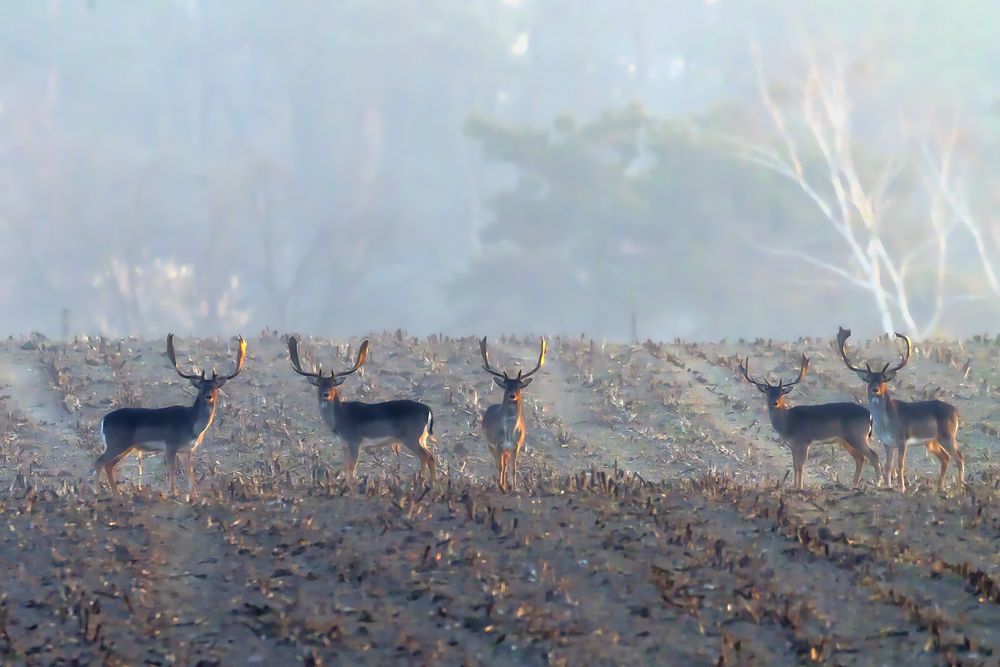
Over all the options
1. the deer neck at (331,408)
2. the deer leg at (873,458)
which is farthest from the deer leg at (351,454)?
the deer leg at (873,458)

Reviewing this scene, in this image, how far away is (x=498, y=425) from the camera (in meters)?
15.8

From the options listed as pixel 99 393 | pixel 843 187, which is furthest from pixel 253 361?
pixel 843 187

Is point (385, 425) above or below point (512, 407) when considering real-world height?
below

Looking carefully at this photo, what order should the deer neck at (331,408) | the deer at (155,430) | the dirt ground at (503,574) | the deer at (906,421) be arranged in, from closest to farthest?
the dirt ground at (503,574) < the deer at (155,430) < the deer at (906,421) < the deer neck at (331,408)

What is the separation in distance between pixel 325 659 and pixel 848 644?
3.71m

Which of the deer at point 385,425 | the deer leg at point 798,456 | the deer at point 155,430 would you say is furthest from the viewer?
the deer at point 385,425

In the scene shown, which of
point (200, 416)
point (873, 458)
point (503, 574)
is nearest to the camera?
point (503, 574)

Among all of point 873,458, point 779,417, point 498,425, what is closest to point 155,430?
point 498,425

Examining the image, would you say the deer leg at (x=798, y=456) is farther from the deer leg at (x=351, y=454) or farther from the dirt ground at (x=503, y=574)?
the deer leg at (x=351, y=454)

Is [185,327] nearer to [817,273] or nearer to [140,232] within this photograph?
[140,232]

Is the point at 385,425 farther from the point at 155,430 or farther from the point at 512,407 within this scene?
the point at 155,430

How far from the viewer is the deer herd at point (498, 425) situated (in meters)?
15.4

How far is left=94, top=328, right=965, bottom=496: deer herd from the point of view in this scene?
15438 millimetres

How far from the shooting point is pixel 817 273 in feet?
171
